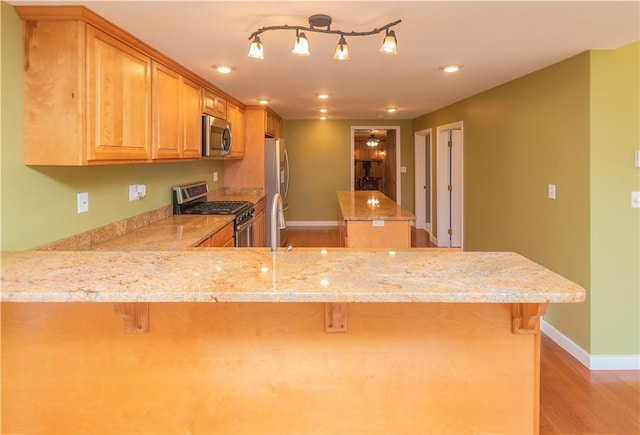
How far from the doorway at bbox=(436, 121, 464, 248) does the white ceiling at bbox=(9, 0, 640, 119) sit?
2.16 metres

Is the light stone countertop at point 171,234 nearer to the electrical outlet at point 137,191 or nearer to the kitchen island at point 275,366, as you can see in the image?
the electrical outlet at point 137,191

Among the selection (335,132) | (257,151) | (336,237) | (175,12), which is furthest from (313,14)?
(335,132)

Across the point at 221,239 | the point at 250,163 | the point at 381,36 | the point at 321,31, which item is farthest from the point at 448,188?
the point at 321,31

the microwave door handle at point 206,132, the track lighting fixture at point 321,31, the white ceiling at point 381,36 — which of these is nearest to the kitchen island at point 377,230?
the white ceiling at point 381,36

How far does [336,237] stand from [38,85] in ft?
20.3

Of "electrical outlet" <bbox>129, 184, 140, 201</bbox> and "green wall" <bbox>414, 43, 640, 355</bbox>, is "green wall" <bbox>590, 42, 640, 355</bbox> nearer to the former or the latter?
"green wall" <bbox>414, 43, 640, 355</bbox>

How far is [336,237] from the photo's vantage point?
798 centimetres

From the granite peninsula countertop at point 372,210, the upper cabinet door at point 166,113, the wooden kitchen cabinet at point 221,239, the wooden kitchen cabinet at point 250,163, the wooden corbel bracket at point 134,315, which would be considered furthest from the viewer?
the wooden kitchen cabinet at point 250,163

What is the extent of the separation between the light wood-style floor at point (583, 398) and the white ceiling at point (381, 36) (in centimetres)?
215

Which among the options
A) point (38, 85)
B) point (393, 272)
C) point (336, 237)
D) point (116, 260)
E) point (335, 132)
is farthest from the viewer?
point (335, 132)

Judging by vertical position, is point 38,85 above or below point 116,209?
above

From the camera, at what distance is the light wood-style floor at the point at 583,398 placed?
94.7 inches

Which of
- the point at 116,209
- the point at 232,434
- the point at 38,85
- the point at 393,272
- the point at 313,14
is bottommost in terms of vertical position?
the point at 232,434

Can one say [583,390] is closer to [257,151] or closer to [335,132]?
[257,151]
